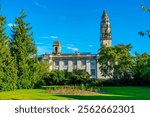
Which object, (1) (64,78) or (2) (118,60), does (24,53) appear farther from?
(2) (118,60)

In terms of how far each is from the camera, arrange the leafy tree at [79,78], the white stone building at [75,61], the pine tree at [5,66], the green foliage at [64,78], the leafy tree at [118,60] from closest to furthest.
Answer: the pine tree at [5,66]
the green foliage at [64,78]
the leafy tree at [79,78]
the leafy tree at [118,60]
the white stone building at [75,61]

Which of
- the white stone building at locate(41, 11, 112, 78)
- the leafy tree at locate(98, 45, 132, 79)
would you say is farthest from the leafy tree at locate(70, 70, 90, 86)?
the white stone building at locate(41, 11, 112, 78)

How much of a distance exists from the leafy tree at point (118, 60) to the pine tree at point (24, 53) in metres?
23.4

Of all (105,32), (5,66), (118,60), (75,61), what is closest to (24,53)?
(5,66)

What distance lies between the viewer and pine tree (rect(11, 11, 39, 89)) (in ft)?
104

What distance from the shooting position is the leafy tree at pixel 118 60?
53.8m

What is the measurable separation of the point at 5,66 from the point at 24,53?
335cm

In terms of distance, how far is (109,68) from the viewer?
55875 millimetres

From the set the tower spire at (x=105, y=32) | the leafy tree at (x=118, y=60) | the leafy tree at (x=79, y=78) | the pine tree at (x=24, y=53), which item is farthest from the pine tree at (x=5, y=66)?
the tower spire at (x=105, y=32)

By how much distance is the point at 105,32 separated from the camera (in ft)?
208

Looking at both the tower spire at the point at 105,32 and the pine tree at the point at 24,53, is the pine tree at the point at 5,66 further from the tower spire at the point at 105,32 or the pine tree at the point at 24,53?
the tower spire at the point at 105,32

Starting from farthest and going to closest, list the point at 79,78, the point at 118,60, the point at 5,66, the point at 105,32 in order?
the point at 105,32
the point at 118,60
the point at 79,78
the point at 5,66

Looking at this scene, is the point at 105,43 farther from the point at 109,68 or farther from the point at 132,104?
the point at 132,104

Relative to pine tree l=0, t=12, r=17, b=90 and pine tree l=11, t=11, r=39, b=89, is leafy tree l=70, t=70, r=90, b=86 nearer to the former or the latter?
pine tree l=11, t=11, r=39, b=89
